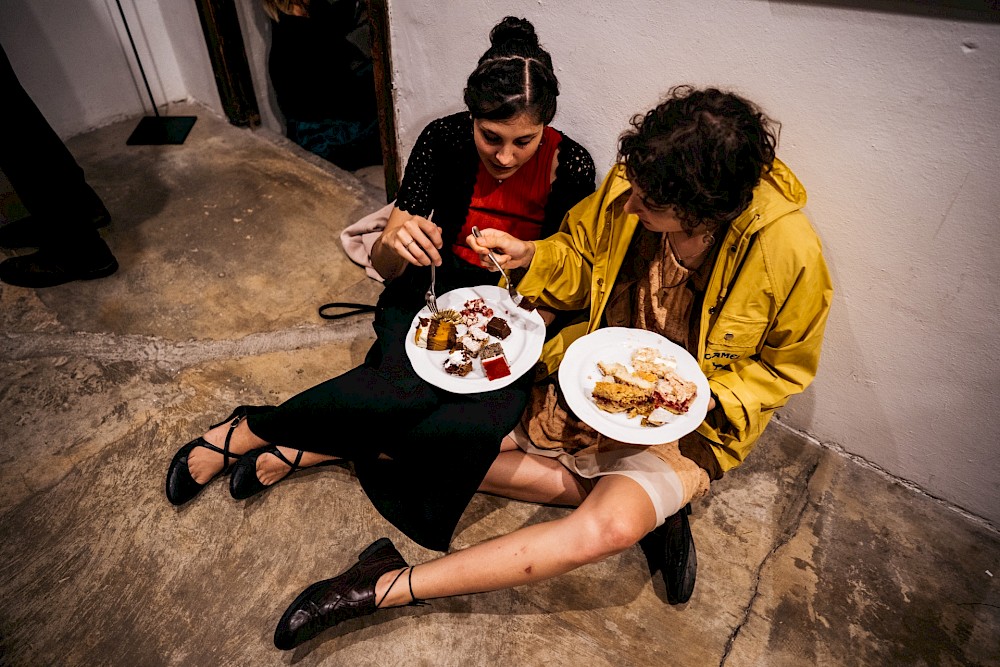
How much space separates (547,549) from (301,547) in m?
0.89

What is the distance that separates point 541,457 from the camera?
6.47 feet

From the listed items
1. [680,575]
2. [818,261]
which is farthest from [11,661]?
[818,261]

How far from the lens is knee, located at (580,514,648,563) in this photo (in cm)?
161

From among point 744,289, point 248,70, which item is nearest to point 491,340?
point 744,289

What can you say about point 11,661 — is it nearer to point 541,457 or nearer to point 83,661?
point 83,661

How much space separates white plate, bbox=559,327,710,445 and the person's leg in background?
8.23 ft

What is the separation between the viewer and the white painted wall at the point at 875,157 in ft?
4.97

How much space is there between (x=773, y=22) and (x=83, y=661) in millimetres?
2796

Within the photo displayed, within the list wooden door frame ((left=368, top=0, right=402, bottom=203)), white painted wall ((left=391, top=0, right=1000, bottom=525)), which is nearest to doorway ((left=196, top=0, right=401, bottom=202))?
wooden door frame ((left=368, top=0, right=402, bottom=203))

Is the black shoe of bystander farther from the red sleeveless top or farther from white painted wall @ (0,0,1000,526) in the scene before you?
the red sleeveless top

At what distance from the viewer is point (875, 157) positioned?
1.66 m

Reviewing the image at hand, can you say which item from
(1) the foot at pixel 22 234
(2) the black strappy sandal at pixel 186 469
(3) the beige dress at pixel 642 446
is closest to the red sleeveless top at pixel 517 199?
(3) the beige dress at pixel 642 446

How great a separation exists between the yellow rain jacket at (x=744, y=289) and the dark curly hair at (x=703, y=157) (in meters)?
0.15

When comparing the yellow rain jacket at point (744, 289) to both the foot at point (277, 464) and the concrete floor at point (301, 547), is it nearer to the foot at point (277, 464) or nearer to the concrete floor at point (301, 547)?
the concrete floor at point (301, 547)
